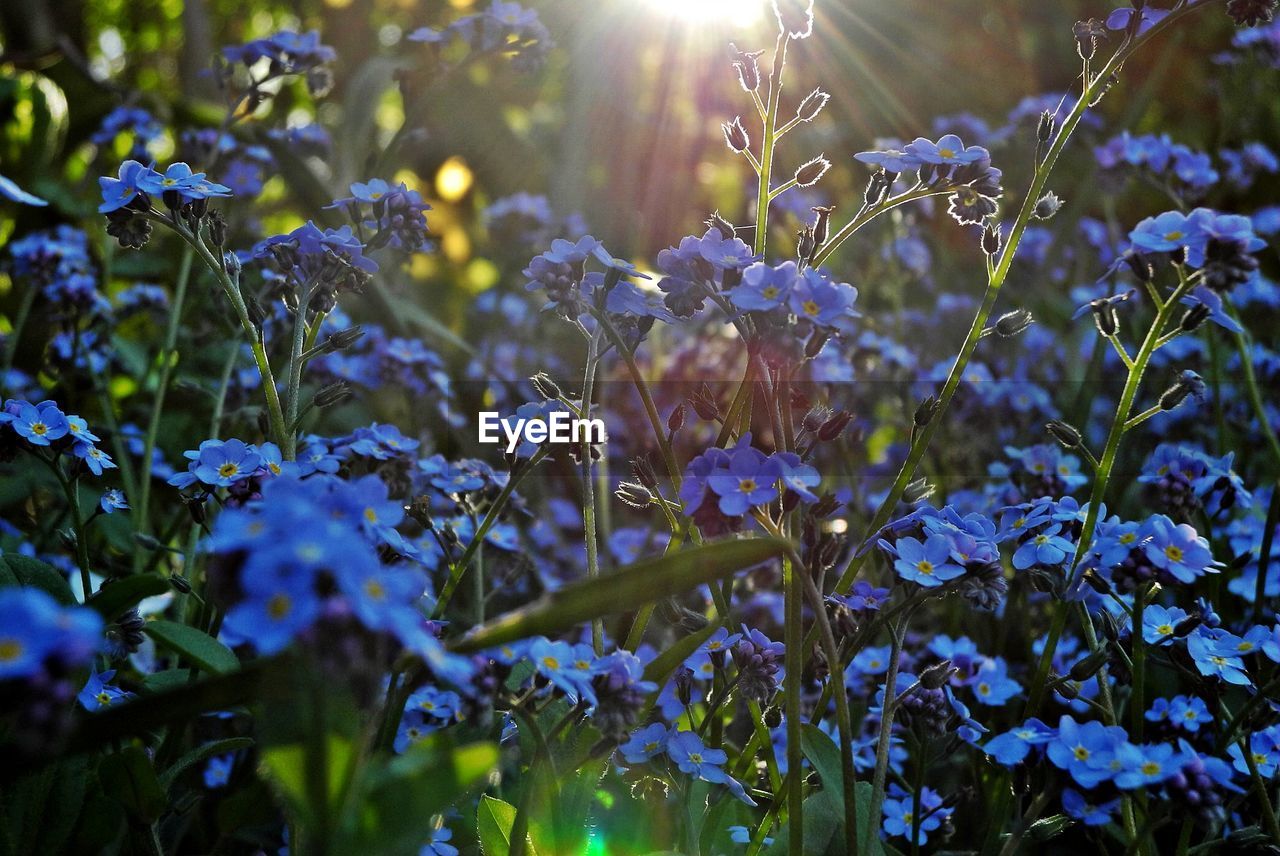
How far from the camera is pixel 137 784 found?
1.44 metres

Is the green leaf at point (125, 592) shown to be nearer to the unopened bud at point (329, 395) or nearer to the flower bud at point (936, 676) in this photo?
the unopened bud at point (329, 395)

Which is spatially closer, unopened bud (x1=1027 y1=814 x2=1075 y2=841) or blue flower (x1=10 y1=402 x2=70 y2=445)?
unopened bud (x1=1027 y1=814 x2=1075 y2=841)

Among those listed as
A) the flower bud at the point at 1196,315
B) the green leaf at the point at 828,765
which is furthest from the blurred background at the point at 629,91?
the green leaf at the point at 828,765

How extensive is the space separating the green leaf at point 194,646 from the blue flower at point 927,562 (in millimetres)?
936

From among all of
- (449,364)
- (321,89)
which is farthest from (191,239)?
(449,364)

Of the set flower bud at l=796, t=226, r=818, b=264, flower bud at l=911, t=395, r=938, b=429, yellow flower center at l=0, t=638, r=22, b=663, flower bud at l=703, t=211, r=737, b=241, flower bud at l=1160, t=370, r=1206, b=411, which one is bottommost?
yellow flower center at l=0, t=638, r=22, b=663

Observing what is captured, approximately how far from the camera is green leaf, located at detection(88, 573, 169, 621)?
4.64 ft

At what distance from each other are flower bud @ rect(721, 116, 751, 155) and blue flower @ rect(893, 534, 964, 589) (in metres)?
0.78

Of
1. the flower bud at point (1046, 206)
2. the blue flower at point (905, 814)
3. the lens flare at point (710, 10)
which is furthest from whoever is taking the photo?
the lens flare at point (710, 10)

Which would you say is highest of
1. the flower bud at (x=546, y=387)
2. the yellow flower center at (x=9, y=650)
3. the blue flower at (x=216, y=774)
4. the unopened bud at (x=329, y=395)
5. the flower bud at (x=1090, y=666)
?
the unopened bud at (x=329, y=395)

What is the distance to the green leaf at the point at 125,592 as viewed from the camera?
1414 millimetres

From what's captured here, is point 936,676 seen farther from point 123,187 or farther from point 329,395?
point 123,187

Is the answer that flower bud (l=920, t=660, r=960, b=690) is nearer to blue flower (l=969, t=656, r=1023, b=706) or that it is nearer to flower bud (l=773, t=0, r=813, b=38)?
blue flower (l=969, t=656, r=1023, b=706)

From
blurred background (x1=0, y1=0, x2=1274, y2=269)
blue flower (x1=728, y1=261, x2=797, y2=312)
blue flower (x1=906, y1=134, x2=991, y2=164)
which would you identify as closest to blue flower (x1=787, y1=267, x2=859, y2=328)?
blue flower (x1=728, y1=261, x2=797, y2=312)
